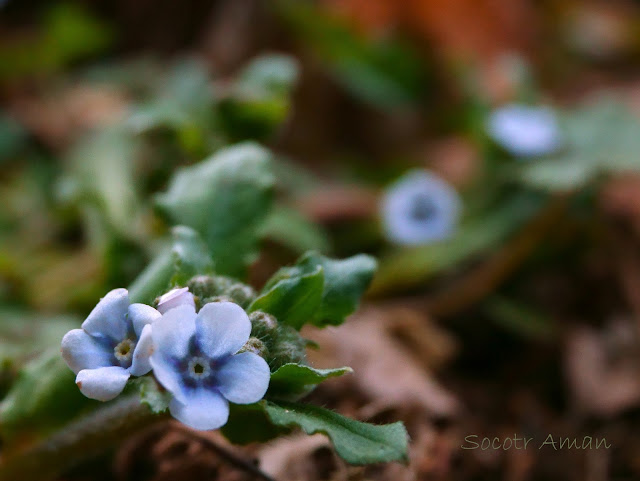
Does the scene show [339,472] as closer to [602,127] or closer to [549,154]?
[549,154]

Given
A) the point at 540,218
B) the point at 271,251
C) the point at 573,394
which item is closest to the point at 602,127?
the point at 540,218

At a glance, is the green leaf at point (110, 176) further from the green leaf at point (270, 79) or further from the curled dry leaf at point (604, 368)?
the curled dry leaf at point (604, 368)

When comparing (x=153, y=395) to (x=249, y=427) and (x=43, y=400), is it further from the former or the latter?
(x=43, y=400)

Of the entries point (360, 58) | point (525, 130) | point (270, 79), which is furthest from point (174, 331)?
point (360, 58)

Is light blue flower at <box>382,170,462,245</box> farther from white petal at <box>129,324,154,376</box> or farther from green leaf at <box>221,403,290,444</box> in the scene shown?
white petal at <box>129,324,154,376</box>

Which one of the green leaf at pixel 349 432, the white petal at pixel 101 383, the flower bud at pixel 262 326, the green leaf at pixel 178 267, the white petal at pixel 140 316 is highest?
the green leaf at pixel 178 267

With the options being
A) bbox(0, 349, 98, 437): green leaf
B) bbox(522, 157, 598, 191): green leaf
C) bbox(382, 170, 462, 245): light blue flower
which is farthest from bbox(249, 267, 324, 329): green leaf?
bbox(382, 170, 462, 245): light blue flower

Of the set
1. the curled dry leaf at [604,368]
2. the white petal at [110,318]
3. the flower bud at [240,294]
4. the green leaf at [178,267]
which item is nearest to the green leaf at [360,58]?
the curled dry leaf at [604,368]
